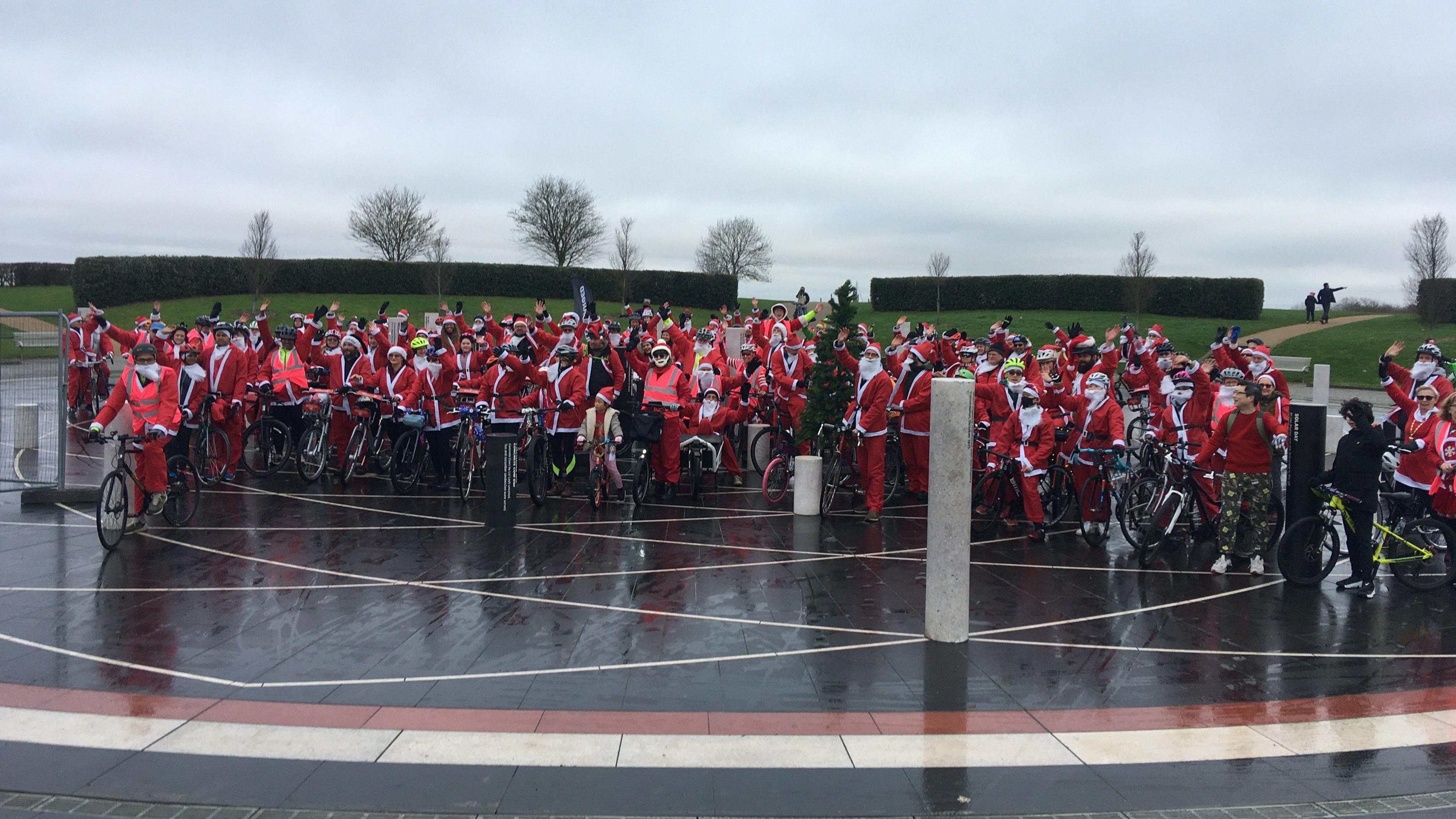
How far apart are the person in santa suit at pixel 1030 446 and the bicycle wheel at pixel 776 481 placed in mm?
2932

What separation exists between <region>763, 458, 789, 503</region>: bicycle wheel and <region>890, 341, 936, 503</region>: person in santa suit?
1730mm

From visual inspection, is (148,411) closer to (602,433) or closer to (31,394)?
(602,433)

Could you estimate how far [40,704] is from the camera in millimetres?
6230

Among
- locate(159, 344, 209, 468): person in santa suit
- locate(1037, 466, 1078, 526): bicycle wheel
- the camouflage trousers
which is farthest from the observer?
locate(159, 344, 209, 468): person in santa suit

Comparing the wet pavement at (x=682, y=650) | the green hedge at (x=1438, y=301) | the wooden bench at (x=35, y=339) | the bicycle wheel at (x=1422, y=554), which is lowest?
the wet pavement at (x=682, y=650)

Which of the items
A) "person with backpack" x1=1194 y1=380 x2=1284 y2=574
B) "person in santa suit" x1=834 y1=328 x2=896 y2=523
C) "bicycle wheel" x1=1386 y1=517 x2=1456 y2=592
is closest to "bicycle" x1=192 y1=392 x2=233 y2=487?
"person in santa suit" x1=834 y1=328 x2=896 y2=523

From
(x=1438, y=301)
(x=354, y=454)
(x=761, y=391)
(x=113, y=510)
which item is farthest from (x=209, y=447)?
(x=1438, y=301)

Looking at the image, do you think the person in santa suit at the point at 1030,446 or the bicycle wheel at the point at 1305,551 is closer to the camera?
the bicycle wheel at the point at 1305,551

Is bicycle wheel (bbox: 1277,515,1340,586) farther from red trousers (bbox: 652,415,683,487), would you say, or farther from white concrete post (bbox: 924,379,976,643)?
red trousers (bbox: 652,415,683,487)

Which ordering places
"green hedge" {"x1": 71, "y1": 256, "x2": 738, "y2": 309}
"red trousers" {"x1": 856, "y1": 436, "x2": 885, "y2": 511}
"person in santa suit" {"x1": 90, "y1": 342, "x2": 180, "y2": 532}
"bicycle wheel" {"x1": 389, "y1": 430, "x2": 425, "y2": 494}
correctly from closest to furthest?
"person in santa suit" {"x1": 90, "y1": 342, "x2": 180, "y2": 532}
"red trousers" {"x1": 856, "y1": 436, "x2": 885, "y2": 511}
"bicycle wheel" {"x1": 389, "y1": 430, "x2": 425, "y2": 494}
"green hedge" {"x1": 71, "y1": 256, "x2": 738, "y2": 309}

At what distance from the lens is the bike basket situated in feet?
43.6

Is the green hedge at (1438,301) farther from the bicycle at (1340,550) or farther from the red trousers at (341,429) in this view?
the red trousers at (341,429)

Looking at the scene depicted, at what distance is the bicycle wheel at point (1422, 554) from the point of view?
9.81 meters

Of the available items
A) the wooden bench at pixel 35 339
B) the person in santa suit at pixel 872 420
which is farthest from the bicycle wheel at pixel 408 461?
the person in santa suit at pixel 872 420
